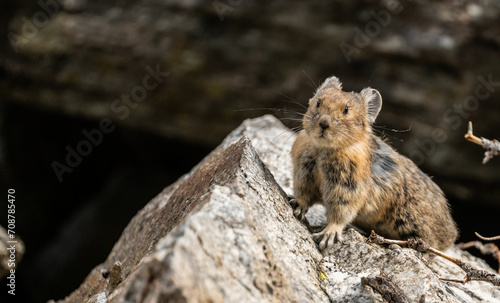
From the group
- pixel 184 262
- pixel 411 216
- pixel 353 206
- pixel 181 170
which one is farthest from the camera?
pixel 181 170

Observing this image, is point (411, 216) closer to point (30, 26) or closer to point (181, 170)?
point (181, 170)

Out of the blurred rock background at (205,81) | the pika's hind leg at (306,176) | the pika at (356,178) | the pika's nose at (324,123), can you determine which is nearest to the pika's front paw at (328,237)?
the pika at (356,178)

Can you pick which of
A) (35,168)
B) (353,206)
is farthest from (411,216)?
(35,168)

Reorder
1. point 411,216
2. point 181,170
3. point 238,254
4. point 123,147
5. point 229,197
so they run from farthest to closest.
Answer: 1. point 123,147
2. point 181,170
3. point 411,216
4. point 229,197
5. point 238,254

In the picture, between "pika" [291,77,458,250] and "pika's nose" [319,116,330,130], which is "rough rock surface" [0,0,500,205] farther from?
"pika's nose" [319,116,330,130]

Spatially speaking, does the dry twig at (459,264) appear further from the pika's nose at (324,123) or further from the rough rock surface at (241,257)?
the pika's nose at (324,123)

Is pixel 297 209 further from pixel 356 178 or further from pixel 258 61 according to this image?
pixel 258 61

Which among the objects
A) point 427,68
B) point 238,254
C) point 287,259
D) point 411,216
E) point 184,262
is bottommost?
point 427,68
